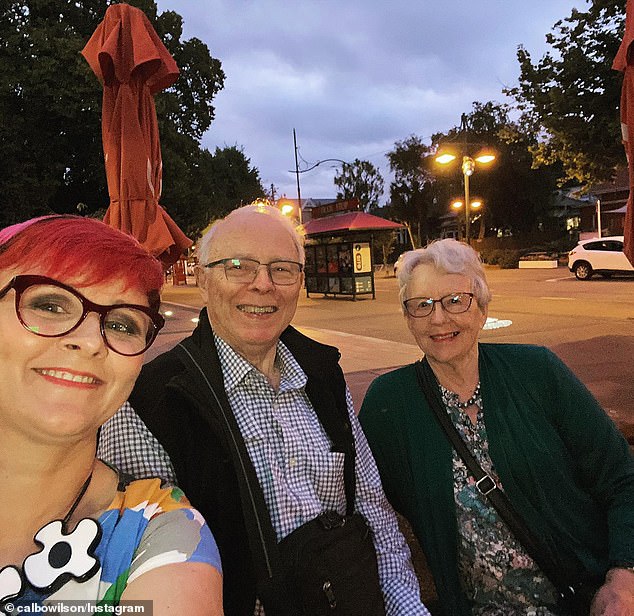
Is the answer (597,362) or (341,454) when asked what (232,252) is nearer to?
(341,454)

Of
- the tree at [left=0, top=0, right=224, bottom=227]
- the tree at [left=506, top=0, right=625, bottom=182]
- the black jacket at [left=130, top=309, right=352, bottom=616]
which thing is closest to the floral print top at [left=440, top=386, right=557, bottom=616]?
the black jacket at [left=130, top=309, right=352, bottom=616]

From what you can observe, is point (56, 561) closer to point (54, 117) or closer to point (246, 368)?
point (246, 368)

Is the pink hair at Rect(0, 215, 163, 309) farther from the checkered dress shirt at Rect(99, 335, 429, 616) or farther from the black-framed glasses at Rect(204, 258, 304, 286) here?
the black-framed glasses at Rect(204, 258, 304, 286)

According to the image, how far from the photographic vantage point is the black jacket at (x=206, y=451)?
1573mm

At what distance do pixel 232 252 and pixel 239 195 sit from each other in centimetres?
4155

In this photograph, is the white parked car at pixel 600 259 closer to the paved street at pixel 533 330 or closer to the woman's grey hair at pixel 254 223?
the paved street at pixel 533 330

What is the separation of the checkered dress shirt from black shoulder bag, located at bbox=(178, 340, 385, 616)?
0.09m

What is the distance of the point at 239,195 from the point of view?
42344 mm

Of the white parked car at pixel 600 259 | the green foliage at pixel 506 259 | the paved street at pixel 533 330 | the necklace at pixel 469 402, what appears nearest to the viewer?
the necklace at pixel 469 402

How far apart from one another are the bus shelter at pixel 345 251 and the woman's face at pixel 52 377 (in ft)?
51.8

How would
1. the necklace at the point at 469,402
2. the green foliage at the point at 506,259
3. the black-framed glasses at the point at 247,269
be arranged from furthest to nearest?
the green foliage at the point at 506,259 < the necklace at the point at 469,402 < the black-framed glasses at the point at 247,269

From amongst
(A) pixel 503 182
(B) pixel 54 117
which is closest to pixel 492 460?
(B) pixel 54 117

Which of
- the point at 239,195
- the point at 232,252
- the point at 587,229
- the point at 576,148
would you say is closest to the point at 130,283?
the point at 232,252

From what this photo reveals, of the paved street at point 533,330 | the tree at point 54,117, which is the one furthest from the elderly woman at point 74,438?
the tree at point 54,117
